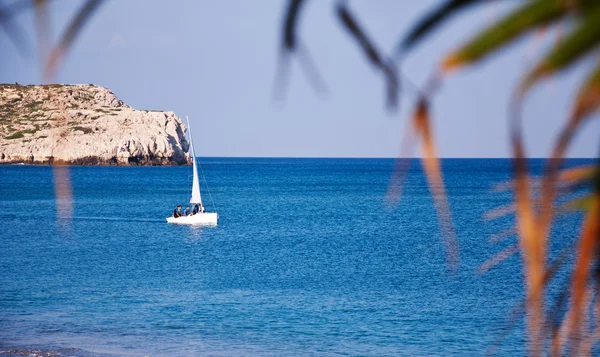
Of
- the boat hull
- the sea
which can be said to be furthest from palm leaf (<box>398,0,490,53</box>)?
the boat hull

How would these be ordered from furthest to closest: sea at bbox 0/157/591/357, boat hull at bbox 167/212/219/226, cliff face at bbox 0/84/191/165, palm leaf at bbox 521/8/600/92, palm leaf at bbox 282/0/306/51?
cliff face at bbox 0/84/191/165, boat hull at bbox 167/212/219/226, sea at bbox 0/157/591/357, palm leaf at bbox 282/0/306/51, palm leaf at bbox 521/8/600/92

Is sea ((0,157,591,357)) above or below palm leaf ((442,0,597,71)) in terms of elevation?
below

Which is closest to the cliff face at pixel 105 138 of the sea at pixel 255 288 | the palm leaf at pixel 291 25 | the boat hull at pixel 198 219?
the sea at pixel 255 288

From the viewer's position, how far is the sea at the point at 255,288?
18484 millimetres

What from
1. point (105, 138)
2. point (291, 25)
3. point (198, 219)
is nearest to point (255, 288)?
point (198, 219)

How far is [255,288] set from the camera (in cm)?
2644

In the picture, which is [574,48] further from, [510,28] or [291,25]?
[291,25]

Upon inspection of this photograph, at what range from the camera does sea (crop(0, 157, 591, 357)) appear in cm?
1848

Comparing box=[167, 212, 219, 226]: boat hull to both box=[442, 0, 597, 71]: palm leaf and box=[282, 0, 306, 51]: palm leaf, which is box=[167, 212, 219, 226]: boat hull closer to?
box=[282, 0, 306, 51]: palm leaf

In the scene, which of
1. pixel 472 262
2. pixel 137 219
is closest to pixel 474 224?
pixel 472 262

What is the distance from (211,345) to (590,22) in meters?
18.2

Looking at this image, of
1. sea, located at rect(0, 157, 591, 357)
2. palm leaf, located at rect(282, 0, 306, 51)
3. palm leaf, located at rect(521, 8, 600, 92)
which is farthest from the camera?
sea, located at rect(0, 157, 591, 357)

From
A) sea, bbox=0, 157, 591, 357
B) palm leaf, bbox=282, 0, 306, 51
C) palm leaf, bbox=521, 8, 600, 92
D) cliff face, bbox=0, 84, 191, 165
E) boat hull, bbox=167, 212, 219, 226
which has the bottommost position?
sea, bbox=0, 157, 591, 357

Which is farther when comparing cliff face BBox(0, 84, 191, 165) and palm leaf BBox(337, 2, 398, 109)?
cliff face BBox(0, 84, 191, 165)
